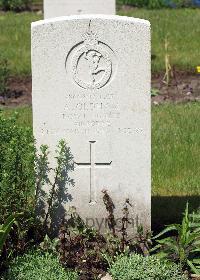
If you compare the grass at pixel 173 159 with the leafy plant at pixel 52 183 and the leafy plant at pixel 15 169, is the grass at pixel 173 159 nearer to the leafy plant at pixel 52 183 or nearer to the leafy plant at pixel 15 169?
the leafy plant at pixel 52 183

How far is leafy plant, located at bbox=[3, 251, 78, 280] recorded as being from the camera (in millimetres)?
5609

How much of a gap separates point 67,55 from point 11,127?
650mm

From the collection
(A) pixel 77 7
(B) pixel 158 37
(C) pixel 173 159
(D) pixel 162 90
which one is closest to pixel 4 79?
(A) pixel 77 7

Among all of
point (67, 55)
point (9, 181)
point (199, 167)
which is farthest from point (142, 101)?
point (199, 167)

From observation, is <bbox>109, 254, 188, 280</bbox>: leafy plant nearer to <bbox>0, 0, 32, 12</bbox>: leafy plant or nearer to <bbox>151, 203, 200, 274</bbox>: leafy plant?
<bbox>151, 203, 200, 274</bbox>: leafy plant

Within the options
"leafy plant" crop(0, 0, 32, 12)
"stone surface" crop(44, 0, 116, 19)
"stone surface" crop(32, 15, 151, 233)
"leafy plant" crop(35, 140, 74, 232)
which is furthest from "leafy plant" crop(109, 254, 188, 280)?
"leafy plant" crop(0, 0, 32, 12)

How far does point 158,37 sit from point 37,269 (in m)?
8.84

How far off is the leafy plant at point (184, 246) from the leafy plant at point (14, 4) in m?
12.4

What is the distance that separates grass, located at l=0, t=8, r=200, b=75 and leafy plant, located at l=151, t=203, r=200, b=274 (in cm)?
677

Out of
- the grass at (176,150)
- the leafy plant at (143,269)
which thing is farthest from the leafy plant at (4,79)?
the leafy plant at (143,269)

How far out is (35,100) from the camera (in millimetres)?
5992

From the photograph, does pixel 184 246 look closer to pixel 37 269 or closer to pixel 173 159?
pixel 37 269

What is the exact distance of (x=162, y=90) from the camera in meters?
11.7

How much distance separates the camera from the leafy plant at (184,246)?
5.86 m
